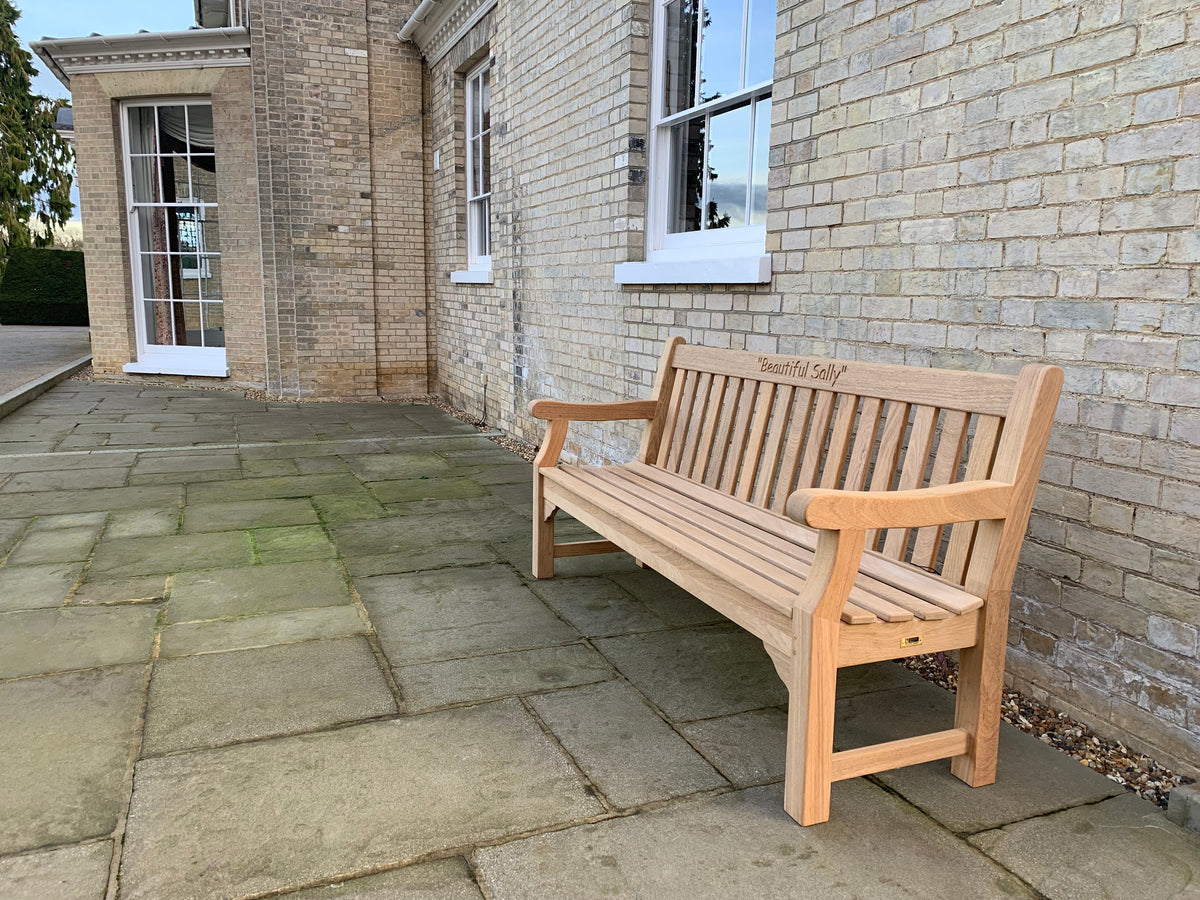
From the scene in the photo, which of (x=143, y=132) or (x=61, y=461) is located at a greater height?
(x=143, y=132)

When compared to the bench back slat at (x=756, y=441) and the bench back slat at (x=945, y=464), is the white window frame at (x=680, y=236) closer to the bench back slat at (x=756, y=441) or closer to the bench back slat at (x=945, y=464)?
the bench back slat at (x=756, y=441)

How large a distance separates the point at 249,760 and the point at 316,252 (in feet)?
26.6

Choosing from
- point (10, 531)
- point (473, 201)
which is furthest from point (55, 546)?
point (473, 201)

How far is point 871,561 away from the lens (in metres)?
2.41

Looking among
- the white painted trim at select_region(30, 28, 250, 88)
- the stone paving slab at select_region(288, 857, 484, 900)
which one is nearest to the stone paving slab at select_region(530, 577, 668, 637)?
the stone paving slab at select_region(288, 857, 484, 900)

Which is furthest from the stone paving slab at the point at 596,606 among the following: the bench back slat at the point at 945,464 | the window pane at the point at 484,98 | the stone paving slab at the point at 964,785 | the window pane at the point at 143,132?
the window pane at the point at 143,132

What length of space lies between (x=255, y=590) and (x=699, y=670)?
73.8 inches

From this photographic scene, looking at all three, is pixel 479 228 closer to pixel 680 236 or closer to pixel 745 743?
pixel 680 236

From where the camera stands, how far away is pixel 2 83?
2078 centimetres

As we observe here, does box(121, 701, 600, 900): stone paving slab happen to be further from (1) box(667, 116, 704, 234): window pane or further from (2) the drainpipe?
(2) the drainpipe

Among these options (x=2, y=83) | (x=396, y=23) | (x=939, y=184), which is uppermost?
(x=2, y=83)

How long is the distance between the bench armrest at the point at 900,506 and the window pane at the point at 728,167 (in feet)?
8.07

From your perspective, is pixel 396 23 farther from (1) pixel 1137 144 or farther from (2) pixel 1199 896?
(2) pixel 1199 896

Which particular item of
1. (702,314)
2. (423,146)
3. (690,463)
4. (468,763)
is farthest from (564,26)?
(468,763)
